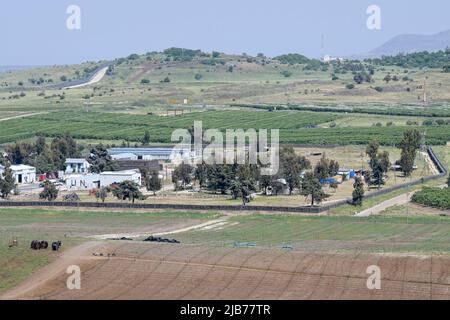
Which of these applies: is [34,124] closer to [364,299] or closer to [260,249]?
[260,249]

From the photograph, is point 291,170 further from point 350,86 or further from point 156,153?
point 350,86

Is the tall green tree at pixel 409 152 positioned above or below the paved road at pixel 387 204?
above

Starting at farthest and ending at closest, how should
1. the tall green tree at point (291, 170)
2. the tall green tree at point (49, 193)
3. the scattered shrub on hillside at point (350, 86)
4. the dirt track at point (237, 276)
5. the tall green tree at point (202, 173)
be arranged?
the scattered shrub on hillside at point (350, 86)
the tall green tree at point (202, 173)
the tall green tree at point (291, 170)
the tall green tree at point (49, 193)
the dirt track at point (237, 276)

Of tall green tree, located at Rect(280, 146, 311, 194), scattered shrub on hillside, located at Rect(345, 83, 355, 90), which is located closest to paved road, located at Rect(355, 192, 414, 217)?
tall green tree, located at Rect(280, 146, 311, 194)

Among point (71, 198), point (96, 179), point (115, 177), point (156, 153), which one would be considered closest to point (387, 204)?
point (71, 198)

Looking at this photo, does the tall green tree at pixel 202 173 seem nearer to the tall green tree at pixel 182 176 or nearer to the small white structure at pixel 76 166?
the tall green tree at pixel 182 176

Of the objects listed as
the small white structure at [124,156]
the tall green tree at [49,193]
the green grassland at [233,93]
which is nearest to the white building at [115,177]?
the tall green tree at [49,193]

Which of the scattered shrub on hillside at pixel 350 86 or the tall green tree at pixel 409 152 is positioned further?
the scattered shrub on hillside at pixel 350 86
